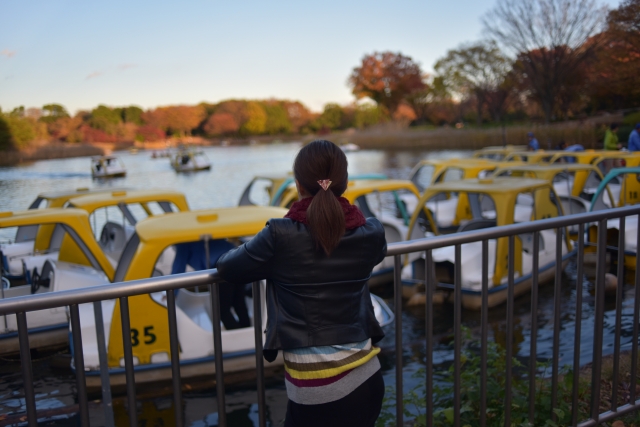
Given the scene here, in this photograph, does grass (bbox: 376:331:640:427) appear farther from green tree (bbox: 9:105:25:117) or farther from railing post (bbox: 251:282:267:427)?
green tree (bbox: 9:105:25:117)

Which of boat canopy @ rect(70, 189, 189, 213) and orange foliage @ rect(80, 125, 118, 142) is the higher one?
orange foliage @ rect(80, 125, 118, 142)

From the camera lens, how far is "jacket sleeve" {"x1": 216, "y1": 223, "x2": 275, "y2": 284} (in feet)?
6.14

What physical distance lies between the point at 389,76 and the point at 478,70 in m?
18.2

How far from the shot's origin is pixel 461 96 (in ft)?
261

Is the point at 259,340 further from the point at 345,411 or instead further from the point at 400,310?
the point at 400,310

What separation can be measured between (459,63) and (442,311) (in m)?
69.9

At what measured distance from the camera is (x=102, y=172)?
40.2 meters

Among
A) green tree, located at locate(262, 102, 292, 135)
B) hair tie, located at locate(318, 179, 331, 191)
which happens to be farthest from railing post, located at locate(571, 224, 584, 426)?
green tree, located at locate(262, 102, 292, 135)

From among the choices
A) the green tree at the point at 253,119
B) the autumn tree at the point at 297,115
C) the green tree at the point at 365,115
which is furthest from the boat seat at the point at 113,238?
the autumn tree at the point at 297,115

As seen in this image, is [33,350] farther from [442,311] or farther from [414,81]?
[414,81]

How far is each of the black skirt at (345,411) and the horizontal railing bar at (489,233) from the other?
0.49m

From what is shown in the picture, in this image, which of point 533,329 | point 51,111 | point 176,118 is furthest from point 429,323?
point 176,118

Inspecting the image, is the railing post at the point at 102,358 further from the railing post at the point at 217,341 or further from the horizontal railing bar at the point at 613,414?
the horizontal railing bar at the point at 613,414

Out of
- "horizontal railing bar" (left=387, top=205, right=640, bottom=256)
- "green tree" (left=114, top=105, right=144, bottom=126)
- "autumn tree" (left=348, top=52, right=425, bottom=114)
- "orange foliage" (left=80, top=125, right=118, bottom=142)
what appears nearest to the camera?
"horizontal railing bar" (left=387, top=205, right=640, bottom=256)
